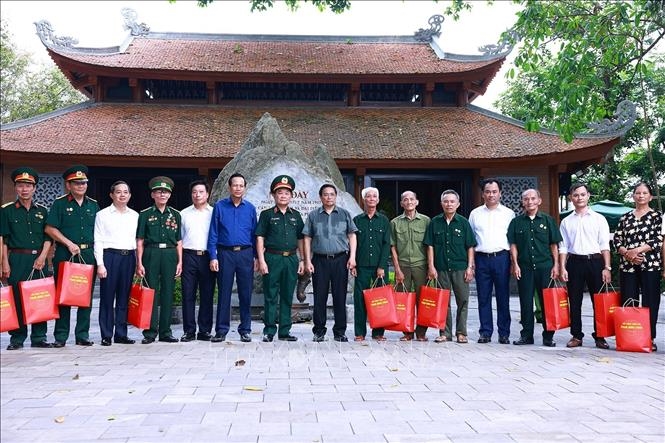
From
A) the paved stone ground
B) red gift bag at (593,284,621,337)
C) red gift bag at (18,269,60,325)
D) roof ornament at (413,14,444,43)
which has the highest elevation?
roof ornament at (413,14,444,43)

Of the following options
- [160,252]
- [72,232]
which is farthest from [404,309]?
[72,232]

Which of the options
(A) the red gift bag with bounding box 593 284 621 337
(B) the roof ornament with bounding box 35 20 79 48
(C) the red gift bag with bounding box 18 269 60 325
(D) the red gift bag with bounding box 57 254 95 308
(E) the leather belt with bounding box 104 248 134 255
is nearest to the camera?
(C) the red gift bag with bounding box 18 269 60 325

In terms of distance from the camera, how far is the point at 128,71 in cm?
1538

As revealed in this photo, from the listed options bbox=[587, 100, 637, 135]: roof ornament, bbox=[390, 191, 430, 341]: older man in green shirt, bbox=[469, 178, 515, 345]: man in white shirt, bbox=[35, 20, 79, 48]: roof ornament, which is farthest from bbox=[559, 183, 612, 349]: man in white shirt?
bbox=[35, 20, 79, 48]: roof ornament

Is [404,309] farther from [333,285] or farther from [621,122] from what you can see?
[621,122]

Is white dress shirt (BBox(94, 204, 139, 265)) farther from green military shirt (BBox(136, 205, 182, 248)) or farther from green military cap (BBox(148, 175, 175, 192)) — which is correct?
green military cap (BBox(148, 175, 175, 192))

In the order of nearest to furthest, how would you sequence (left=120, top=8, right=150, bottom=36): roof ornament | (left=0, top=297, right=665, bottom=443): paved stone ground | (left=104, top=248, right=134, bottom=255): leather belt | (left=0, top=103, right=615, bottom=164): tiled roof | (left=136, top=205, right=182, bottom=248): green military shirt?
(left=0, top=297, right=665, bottom=443): paved stone ground < (left=104, top=248, right=134, bottom=255): leather belt < (left=136, top=205, right=182, bottom=248): green military shirt < (left=0, top=103, right=615, bottom=164): tiled roof < (left=120, top=8, right=150, bottom=36): roof ornament

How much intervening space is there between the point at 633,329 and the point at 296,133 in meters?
10.4

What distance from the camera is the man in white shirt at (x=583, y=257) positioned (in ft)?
19.0

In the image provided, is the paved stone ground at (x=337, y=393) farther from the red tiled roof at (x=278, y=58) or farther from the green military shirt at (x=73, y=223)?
the red tiled roof at (x=278, y=58)

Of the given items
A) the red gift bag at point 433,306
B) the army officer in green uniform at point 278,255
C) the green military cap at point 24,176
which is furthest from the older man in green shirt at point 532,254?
the green military cap at point 24,176

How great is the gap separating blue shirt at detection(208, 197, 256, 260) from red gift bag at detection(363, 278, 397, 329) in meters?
A: 1.40

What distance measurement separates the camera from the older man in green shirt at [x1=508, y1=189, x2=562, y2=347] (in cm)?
588

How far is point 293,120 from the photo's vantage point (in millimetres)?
15453
